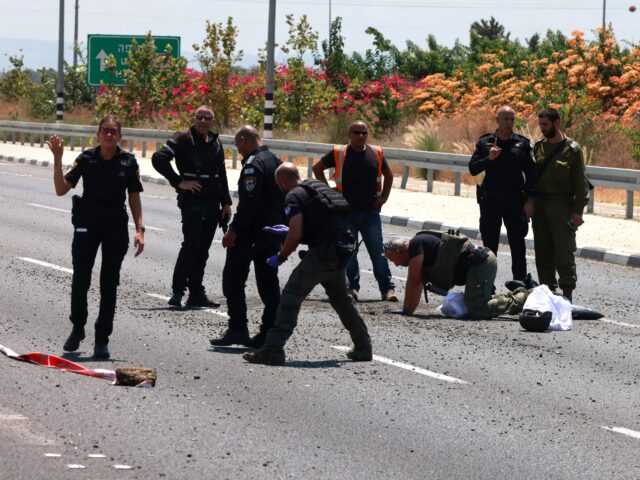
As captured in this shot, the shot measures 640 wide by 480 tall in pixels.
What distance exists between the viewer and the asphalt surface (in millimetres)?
7379

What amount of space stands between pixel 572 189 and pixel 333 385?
498 centimetres

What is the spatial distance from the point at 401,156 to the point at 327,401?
1910 centimetres

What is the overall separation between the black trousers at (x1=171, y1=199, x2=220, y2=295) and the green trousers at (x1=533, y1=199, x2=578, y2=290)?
3.23 metres

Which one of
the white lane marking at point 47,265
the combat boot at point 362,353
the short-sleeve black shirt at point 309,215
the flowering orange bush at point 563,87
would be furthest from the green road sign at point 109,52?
the short-sleeve black shirt at point 309,215

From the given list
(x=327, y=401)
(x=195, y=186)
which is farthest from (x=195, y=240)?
(x=327, y=401)

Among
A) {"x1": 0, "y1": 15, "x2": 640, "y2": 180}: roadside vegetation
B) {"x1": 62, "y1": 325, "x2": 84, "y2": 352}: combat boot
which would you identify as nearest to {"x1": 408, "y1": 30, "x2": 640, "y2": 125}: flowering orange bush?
{"x1": 0, "y1": 15, "x2": 640, "y2": 180}: roadside vegetation

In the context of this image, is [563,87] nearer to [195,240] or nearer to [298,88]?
[298,88]

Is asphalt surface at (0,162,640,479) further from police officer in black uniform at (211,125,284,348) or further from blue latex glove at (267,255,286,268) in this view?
blue latex glove at (267,255,286,268)

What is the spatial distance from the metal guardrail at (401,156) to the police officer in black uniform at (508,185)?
8.76m

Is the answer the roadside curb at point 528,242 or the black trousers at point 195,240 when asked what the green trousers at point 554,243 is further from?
A: the roadside curb at point 528,242

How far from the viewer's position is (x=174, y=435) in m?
7.87

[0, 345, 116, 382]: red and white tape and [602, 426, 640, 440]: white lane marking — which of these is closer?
[602, 426, 640, 440]: white lane marking

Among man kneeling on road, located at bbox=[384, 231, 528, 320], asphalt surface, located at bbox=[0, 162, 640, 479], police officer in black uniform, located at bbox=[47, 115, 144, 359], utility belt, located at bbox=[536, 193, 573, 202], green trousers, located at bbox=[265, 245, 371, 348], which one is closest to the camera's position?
asphalt surface, located at bbox=[0, 162, 640, 479]

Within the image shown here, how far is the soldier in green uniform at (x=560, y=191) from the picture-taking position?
13500mm
